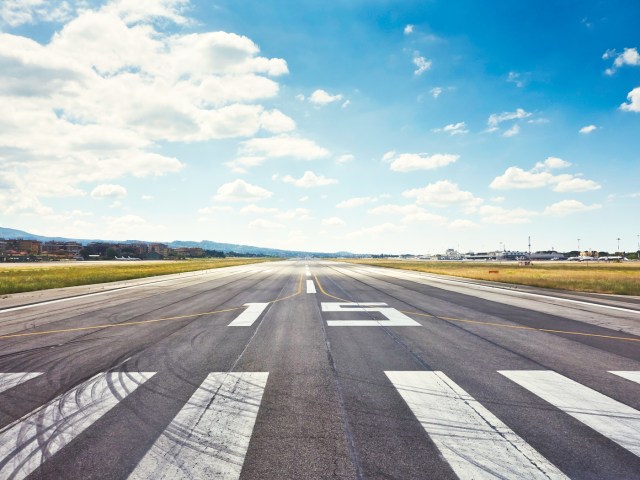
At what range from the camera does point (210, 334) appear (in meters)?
8.45

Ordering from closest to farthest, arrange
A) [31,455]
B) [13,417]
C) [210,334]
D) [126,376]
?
[31,455] → [13,417] → [126,376] → [210,334]

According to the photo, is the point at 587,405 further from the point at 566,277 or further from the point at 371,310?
the point at 566,277

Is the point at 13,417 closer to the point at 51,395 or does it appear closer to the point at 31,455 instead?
the point at 51,395

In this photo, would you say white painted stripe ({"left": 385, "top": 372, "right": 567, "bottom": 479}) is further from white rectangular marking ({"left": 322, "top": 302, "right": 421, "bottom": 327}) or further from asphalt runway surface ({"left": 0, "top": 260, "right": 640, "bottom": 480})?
white rectangular marking ({"left": 322, "top": 302, "right": 421, "bottom": 327})

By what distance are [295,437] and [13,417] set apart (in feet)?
11.0

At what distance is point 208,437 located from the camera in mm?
3564

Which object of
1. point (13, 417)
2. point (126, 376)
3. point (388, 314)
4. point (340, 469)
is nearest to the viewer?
point (340, 469)

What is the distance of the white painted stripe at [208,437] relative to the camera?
3.01 meters

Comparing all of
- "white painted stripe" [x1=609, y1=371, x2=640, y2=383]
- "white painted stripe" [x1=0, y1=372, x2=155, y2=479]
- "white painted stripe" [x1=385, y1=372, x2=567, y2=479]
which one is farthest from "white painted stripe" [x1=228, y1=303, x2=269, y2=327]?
"white painted stripe" [x1=609, y1=371, x2=640, y2=383]

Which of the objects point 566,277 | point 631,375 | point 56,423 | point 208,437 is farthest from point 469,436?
point 566,277

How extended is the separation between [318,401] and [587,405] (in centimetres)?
340

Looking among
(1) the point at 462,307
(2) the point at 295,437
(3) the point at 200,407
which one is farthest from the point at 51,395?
(1) the point at 462,307

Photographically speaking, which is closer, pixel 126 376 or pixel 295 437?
pixel 295 437

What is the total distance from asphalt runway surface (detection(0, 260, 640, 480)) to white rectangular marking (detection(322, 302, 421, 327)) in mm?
299
